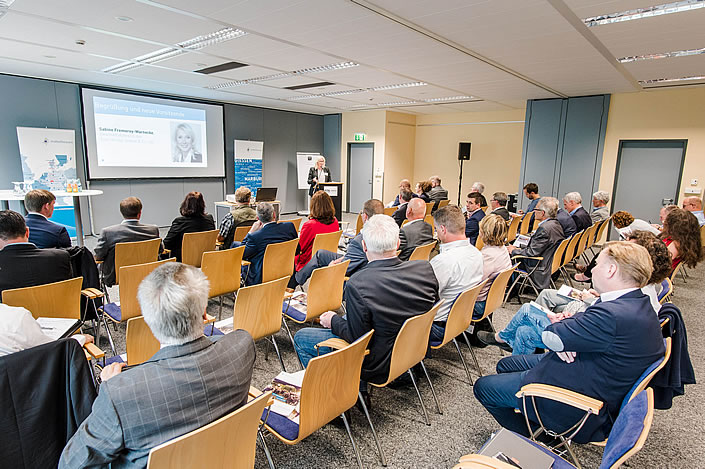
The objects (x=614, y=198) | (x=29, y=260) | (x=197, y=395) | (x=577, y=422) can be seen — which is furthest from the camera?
(x=614, y=198)

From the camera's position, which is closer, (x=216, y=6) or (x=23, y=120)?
(x=216, y=6)

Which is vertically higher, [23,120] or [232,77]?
[232,77]

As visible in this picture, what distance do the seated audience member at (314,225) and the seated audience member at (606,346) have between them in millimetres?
2979

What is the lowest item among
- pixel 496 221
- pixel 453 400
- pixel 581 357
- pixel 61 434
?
pixel 453 400

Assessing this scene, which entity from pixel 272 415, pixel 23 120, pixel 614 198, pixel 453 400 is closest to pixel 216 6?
pixel 272 415

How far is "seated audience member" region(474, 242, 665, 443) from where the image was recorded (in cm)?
174

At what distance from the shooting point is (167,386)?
1.26 meters

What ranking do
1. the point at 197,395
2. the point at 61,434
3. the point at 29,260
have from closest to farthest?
the point at 197,395 → the point at 61,434 → the point at 29,260

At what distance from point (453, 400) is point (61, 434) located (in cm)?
244

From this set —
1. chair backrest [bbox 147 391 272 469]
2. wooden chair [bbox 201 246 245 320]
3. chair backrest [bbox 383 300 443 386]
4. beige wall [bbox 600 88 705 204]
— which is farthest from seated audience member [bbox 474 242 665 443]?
beige wall [bbox 600 88 705 204]

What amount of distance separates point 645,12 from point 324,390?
4544 millimetres

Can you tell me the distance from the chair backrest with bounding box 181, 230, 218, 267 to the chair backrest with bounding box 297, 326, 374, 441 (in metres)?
3.16

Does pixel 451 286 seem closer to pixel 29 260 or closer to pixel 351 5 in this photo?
pixel 351 5

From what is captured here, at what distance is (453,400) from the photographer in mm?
2938
